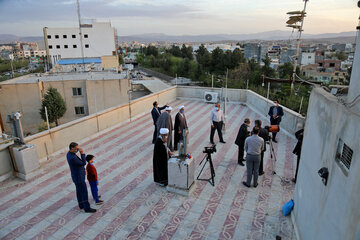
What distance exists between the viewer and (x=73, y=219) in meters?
4.98

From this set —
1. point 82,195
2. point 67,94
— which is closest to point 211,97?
point 82,195

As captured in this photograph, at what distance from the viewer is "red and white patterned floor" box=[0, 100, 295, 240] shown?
183 inches

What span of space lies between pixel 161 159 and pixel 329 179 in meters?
3.59

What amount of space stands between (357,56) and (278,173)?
4.41 meters

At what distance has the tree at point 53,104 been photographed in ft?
86.5

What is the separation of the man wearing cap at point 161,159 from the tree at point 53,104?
2448 cm

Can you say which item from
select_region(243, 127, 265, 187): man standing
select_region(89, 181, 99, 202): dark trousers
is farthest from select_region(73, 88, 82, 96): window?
select_region(243, 127, 265, 187): man standing

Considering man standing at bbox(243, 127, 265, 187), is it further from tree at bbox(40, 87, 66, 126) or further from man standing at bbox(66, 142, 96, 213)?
tree at bbox(40, 87, 66, 126)

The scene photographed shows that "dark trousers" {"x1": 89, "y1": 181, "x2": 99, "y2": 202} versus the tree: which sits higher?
"dark trousers" {"x1": 89, "y1": 181, "x2": 99, "y2": 202}

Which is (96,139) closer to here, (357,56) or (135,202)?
(135,202)

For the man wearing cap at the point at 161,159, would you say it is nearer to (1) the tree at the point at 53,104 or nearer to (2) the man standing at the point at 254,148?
(2) the man standing at the point at 254,148

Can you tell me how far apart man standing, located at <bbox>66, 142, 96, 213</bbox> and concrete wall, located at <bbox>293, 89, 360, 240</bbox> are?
4105 mm

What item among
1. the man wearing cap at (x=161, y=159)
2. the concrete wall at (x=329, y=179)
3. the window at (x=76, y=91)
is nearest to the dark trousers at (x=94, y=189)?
the man wearing cap at (x=161, y=159)

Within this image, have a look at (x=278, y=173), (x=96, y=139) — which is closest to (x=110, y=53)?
(x=96, y=139)
